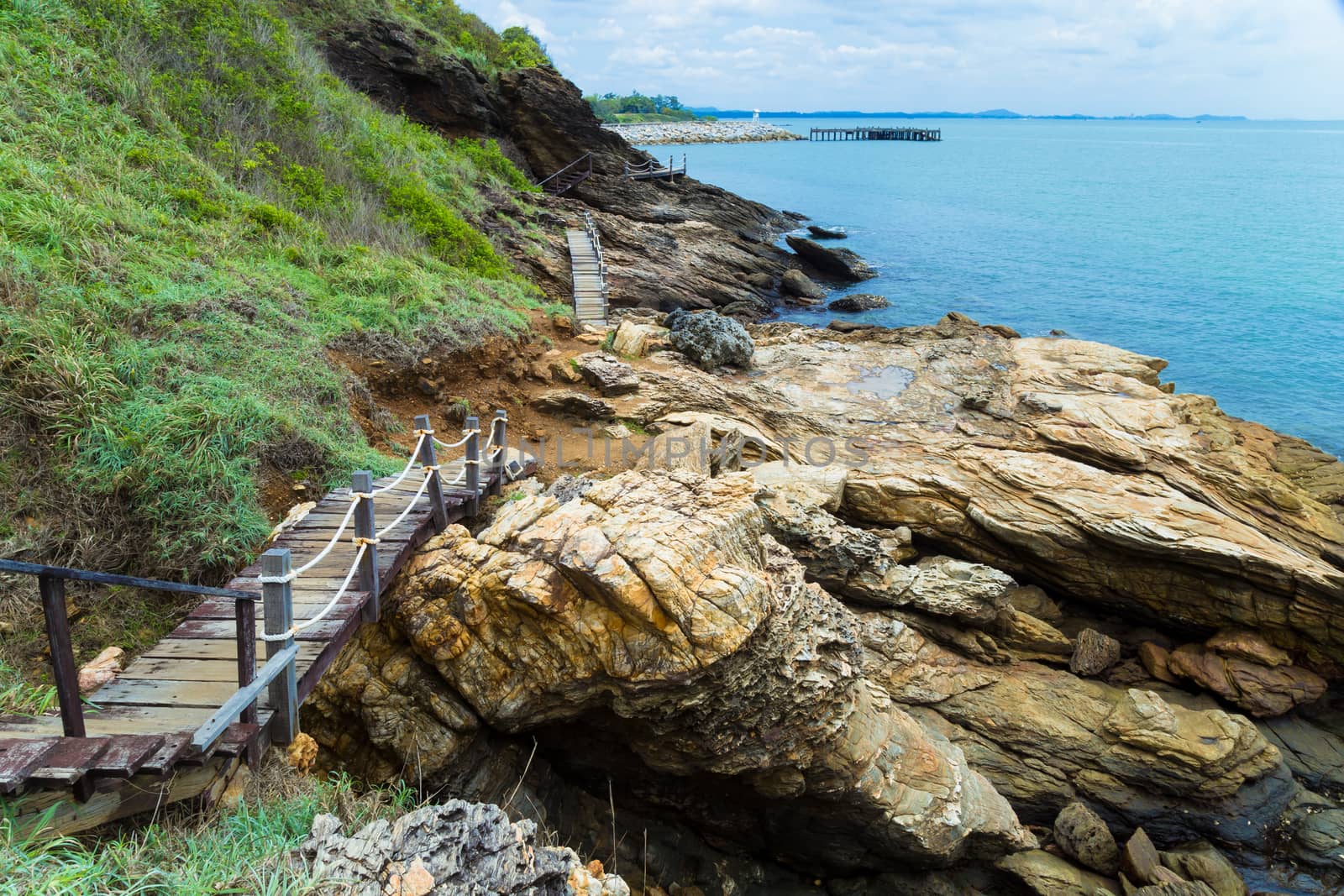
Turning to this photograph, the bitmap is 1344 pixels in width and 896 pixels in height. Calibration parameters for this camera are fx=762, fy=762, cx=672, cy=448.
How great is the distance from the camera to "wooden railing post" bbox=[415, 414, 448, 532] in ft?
24.0

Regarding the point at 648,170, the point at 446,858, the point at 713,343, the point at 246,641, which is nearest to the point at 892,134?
the point at 648,170

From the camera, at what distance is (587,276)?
2153 cm

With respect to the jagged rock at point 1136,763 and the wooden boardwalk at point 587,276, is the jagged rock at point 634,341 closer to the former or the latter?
the wooden boardwalk at point 587,276

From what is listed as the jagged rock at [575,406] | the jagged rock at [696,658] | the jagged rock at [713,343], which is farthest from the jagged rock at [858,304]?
the jagged rock at [696,658]

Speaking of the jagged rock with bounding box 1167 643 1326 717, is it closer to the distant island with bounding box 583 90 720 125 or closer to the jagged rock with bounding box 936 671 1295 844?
the jagged rock with bounding box 936 671 1295 844

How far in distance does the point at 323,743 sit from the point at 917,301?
31029mm

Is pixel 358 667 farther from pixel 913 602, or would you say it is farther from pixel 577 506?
pixel 913 602

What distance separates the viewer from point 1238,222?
57.8 m

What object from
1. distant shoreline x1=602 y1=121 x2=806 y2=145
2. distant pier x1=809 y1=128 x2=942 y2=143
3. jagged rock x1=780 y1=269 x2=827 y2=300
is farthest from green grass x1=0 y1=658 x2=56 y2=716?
distant pier x1=809 y1=128 x2=942 y2=143

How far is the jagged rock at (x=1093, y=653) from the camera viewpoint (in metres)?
10.9

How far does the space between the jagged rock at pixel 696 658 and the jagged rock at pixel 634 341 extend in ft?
30.2

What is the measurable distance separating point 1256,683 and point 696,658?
30.7 feet

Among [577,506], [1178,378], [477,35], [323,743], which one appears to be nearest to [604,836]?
[323,743]

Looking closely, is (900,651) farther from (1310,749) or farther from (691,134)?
(691,134)
